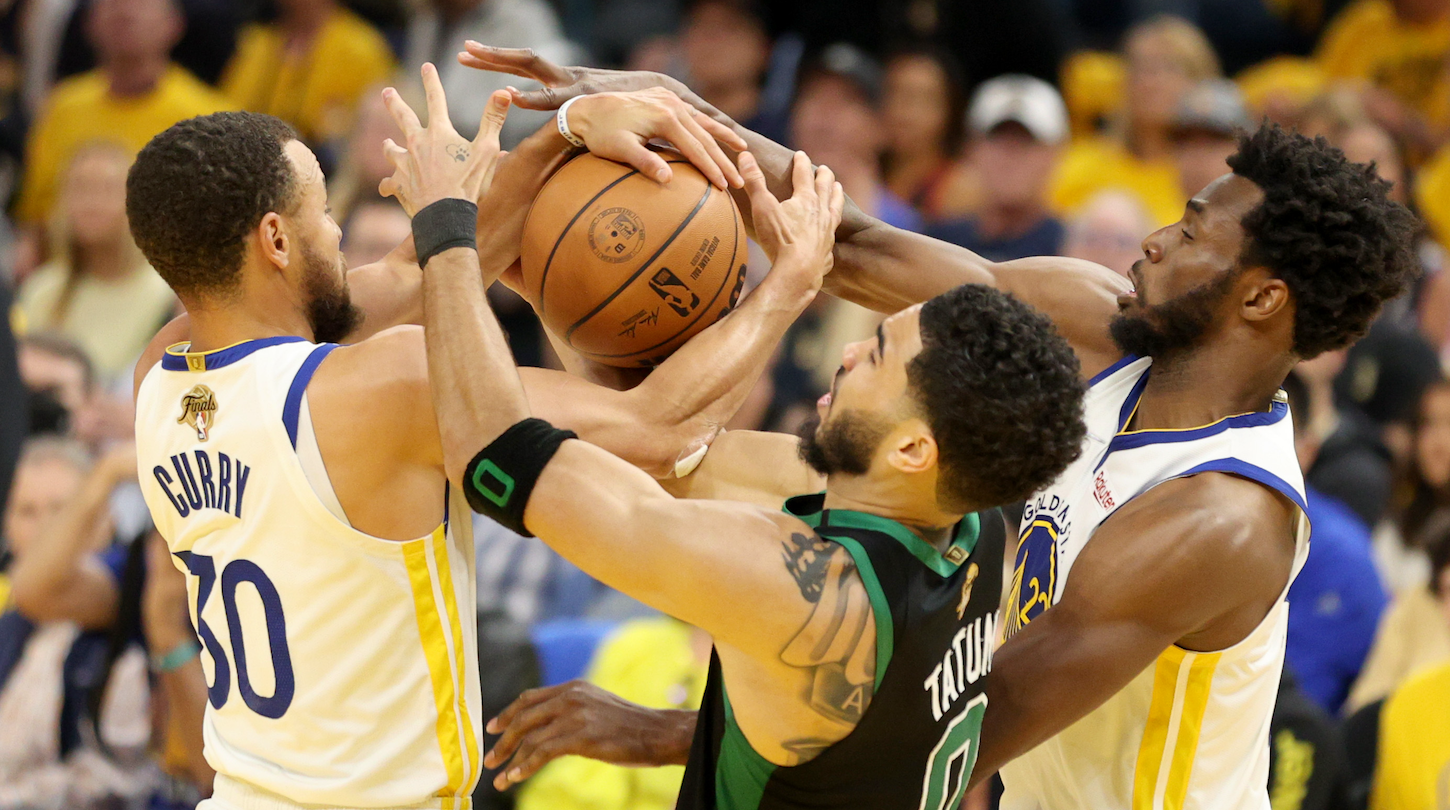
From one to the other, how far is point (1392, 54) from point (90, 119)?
305 inches

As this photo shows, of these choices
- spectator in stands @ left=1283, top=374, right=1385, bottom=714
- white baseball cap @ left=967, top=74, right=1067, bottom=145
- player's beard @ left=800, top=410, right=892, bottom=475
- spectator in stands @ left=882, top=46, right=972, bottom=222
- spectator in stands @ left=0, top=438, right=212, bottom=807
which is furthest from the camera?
spectator in stands @ left=882, top=46, right=972, bottom=222

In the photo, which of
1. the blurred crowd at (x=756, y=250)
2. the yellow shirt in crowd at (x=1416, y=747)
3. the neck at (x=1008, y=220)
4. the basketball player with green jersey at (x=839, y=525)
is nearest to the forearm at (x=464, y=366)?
the basketball player with green jersey at (x=839, y=525)

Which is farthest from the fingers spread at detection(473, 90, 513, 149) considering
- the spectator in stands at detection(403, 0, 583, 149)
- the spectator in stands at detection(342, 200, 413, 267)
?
the spectator in stands at detection(403, 0, 583, 149)

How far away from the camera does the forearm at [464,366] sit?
8.95 feet

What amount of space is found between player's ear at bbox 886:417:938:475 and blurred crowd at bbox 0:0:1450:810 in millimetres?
1561

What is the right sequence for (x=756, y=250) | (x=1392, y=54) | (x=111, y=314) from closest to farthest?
(x=756, y=250), (x=111, y=314), (x=1392, y=54)

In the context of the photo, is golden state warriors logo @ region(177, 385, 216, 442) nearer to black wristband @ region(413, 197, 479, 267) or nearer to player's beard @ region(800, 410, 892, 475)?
black wristband @ region(413, 197, 479, 267)

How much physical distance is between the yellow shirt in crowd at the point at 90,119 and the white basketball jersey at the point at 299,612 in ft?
20.3

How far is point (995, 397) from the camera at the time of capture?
105 inches

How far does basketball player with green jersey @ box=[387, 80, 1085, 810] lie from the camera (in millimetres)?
2641

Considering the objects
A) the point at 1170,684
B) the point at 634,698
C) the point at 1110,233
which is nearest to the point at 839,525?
the point at 1170,684

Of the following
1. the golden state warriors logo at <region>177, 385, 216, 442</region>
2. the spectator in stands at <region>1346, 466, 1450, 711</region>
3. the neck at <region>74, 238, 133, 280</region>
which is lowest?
the neck at <region>74, 238, 133, 280</region>

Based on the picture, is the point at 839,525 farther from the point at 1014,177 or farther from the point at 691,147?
the point at 1014,177

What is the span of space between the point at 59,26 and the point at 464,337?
8.17 meters
